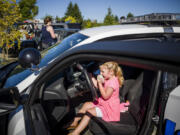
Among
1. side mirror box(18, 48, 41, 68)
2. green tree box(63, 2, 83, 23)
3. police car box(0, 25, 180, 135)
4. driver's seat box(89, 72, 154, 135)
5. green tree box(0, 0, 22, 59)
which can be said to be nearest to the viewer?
police car box(0, 25, 180, 135)

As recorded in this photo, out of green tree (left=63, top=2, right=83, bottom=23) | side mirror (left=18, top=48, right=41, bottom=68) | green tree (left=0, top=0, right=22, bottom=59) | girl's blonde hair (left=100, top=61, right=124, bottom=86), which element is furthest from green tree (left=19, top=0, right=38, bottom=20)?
girl's blonde hair (left=100, top=61, right=124, bottom=86)

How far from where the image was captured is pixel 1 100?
3.84 ft

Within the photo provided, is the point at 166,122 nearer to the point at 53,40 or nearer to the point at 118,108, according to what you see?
the point at 118,108

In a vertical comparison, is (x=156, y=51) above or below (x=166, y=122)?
above

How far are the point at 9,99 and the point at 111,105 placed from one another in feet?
3.69

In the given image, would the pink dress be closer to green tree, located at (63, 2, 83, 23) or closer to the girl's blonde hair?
the girl's blonde hair

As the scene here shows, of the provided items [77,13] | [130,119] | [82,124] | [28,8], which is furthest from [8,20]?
[77,13]

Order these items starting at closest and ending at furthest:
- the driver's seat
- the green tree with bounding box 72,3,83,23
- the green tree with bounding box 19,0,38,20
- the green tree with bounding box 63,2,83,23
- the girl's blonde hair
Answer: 1. the driver's seat
2. the girl's blonde hair
3. the green tree with bounding box 19,0,38,20
4. the green tree with bounding box 72,3,83,23
5. the green tree with bounding box 63,2,83,23

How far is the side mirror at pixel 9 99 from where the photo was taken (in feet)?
3.63

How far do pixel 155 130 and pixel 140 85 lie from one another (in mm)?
683

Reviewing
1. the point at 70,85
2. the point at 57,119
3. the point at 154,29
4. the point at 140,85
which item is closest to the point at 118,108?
the point at 140,85

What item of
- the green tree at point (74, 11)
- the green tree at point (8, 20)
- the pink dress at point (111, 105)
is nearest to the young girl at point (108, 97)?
the pink dress at point (111, 105)

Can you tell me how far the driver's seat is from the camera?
5.00 feet

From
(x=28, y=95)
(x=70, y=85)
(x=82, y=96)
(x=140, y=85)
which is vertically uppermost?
(x=28, y=95)
